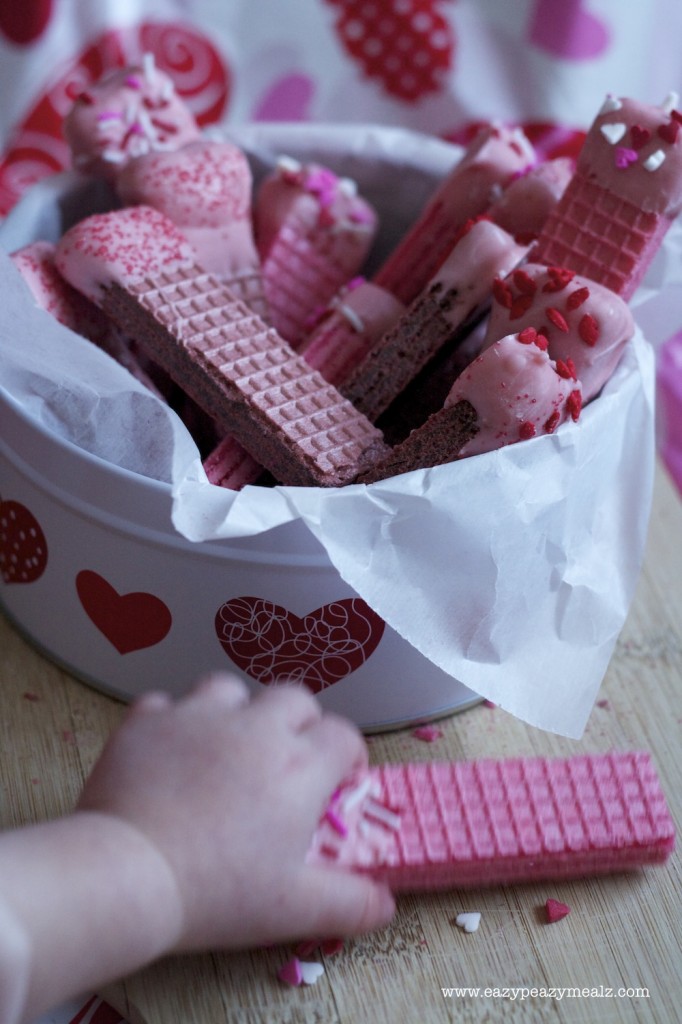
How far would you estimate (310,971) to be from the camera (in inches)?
29.3

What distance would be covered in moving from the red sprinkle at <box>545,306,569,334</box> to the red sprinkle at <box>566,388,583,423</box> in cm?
5

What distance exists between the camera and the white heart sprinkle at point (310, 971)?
0.74m

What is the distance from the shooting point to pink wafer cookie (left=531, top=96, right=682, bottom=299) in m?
0.88

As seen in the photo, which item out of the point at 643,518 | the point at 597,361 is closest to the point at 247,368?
the point at 597,361

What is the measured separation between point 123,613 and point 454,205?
18.4 inches

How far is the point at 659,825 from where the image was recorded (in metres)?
0.78

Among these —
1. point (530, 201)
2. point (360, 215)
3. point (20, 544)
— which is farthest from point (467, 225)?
point (20, 544)

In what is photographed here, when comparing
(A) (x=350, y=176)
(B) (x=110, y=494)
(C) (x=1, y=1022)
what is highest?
(A) (x=350, y=176)

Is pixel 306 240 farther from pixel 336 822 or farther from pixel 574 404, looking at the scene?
pixel 336 822

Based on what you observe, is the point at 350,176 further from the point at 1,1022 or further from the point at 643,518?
the point at 1,1022

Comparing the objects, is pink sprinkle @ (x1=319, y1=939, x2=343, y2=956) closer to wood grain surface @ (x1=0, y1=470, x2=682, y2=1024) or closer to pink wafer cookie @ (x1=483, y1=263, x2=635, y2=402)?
wood grain surface @ (x1=0, y1=470, x2=682, y2=1024)

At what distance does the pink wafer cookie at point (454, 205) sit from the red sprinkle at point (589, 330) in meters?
0.20

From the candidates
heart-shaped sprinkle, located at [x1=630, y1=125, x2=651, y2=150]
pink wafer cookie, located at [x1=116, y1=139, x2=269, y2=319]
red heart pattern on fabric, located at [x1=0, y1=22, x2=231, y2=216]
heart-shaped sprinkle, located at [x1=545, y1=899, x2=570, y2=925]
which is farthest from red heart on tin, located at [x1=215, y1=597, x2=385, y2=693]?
red heart pattern on fabric, located at [x1=0, y1=22, x2=231, y2=216]

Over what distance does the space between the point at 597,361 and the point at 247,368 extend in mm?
264
